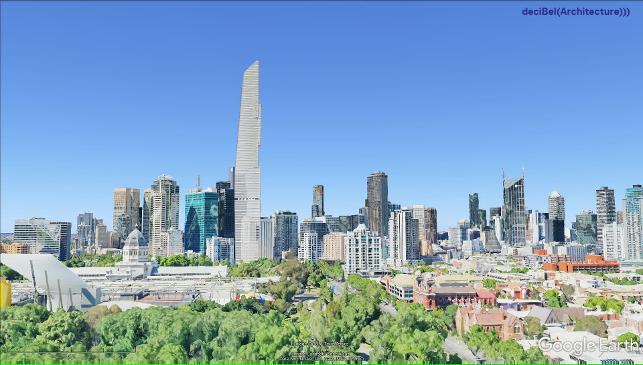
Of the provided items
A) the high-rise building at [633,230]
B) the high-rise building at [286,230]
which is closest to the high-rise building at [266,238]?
the high-rise building at [286,230]

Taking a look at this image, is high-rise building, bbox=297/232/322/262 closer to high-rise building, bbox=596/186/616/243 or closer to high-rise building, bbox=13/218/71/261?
high-rise building, bbox=13/218/71/261

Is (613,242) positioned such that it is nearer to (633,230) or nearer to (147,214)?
(633,230)

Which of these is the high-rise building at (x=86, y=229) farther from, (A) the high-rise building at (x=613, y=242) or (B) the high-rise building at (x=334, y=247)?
(A) the high-rise building at (x=613, y=242)

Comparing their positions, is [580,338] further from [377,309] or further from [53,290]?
[53,290]

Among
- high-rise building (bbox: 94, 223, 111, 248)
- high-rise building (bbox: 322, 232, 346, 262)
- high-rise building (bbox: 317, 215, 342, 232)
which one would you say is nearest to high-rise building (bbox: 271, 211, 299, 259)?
high-rise building (bbox: 322, 232, 346, 262)

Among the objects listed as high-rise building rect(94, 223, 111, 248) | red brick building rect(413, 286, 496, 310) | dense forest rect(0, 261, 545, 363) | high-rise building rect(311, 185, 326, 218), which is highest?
high-rise building rect(311, 185, 326, 218)

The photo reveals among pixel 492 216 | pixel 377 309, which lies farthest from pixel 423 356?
pixel 492 216
